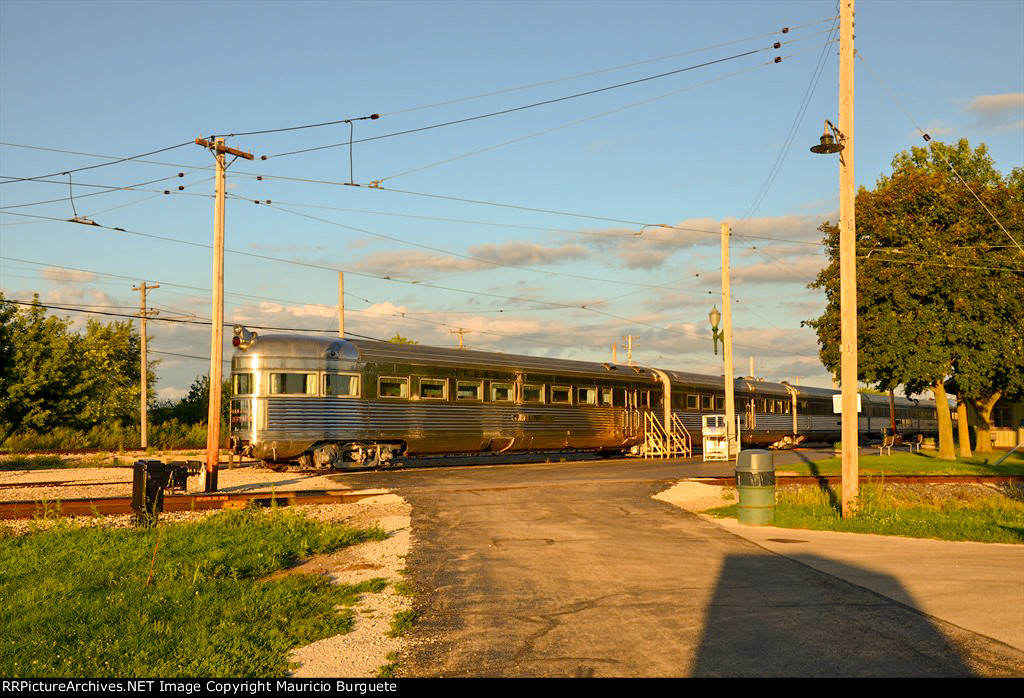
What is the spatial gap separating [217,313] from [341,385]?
3.80 meters

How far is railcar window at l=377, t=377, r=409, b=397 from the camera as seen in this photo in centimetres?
2534

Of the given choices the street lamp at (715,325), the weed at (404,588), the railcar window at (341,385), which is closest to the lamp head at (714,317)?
the street lamp at (715,325)

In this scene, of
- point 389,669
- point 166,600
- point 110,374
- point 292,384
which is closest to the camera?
point 389,669

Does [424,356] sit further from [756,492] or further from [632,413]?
[756,492]

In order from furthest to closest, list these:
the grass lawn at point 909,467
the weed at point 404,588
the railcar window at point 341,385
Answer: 1. the grass lawn at point 909,467
2. the railcar window at point 341,385
3. the weed at point 404,588

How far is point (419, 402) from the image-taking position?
26.3 meters

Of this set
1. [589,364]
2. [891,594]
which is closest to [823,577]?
[891,594]

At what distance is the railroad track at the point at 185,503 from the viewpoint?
1576 centimetres

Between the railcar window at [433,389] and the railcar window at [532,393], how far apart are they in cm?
366

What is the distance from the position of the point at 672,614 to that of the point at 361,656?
3325 millimetres

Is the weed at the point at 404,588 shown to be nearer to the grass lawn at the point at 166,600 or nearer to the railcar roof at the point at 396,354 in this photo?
the grass lawn at the point at 166,600

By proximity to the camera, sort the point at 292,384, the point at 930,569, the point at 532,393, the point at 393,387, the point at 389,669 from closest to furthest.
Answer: the point at 389,669 < the point at 930,569 < the point at 292,384 < the point at 393,387 < the point at 532,393

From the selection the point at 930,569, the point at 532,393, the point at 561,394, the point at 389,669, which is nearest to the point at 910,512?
the point at 930,569

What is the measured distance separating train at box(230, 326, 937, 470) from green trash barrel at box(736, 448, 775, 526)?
1204 cm
